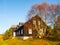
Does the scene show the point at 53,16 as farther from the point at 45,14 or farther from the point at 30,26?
the point at 30,26

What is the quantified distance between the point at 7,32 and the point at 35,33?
7394 millimetres

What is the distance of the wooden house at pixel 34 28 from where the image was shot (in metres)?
44.0

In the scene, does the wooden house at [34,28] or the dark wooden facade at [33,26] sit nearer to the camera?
the wooden house at [34,28]

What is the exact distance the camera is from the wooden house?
44000mm

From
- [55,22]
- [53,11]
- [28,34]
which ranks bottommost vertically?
[28,34]

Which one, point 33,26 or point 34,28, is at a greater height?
point 33,26

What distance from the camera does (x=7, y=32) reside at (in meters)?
42.4

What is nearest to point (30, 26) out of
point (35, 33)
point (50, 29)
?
point (35, 33)

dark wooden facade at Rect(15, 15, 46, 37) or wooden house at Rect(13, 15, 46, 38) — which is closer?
wooden house at Rect(13, 15, 46, 38)

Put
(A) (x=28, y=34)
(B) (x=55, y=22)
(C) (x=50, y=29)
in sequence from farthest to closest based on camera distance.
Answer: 1. (A) (x=28, y=34)
2. (C) (x=50, y=29)
3. (B) (x=55, y=22)

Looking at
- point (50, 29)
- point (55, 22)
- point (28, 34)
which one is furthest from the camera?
point (28, 34)

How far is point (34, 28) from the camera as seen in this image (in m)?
44.3

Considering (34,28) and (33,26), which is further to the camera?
(33,26)

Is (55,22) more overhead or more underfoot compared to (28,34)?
more overhead
